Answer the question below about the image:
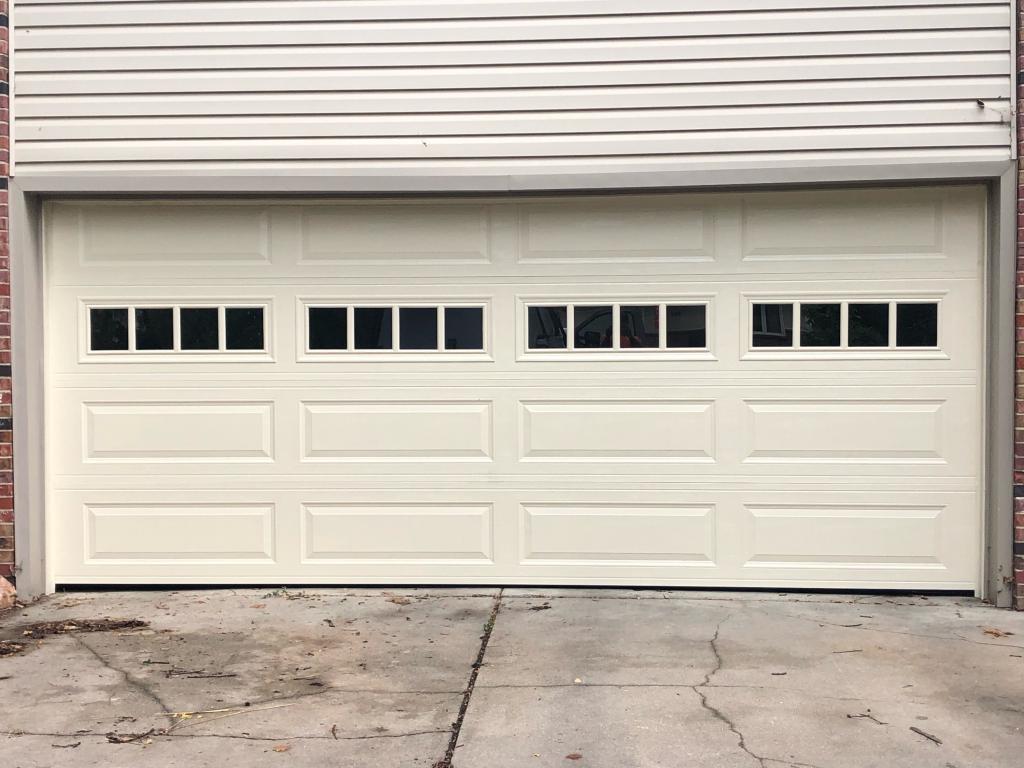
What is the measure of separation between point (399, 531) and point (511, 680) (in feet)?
5.91

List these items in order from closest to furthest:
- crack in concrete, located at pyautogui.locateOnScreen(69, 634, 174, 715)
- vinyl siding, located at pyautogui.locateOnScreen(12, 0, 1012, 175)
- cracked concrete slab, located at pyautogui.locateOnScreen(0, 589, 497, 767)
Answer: cracked concrete slab, located at pyautogui.locateOnScreen(0, 589, 497, 767), crack in concrete, located at pyautogui.locateOnScreen(69, 634, 174, 715), vinyl siding, located at pyautogui.locateOnScreen(12, 0, 1012, 175)

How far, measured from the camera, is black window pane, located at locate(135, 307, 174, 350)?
235 inches

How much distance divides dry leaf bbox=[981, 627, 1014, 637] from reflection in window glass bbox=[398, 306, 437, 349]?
341 centimetres

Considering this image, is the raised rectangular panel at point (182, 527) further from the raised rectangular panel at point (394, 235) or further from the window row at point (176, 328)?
the raised rectangular panel at point (394, 235)

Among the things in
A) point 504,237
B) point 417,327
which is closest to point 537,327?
point 504,237

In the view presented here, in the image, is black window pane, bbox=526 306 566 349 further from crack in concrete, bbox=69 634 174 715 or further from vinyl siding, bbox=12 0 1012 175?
crack in concrete, bbox=69 634 174 715

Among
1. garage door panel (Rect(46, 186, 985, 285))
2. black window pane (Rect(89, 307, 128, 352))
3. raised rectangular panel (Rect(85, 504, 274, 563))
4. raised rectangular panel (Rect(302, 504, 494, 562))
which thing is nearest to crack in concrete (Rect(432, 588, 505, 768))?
raised rectangular panel (Rect(302, 504, 494, 562))

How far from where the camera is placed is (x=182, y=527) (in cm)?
597

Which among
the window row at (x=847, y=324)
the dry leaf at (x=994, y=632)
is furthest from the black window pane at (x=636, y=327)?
the dry leaf at (x=994, y=632)

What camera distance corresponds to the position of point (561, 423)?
5.88 m

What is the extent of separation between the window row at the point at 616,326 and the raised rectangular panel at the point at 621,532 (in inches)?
38.4

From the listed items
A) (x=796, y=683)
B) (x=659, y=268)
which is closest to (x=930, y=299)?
(x=659, y=268)

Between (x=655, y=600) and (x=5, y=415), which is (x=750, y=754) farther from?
(x=5, y=415)

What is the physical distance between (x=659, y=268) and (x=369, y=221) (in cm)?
177
